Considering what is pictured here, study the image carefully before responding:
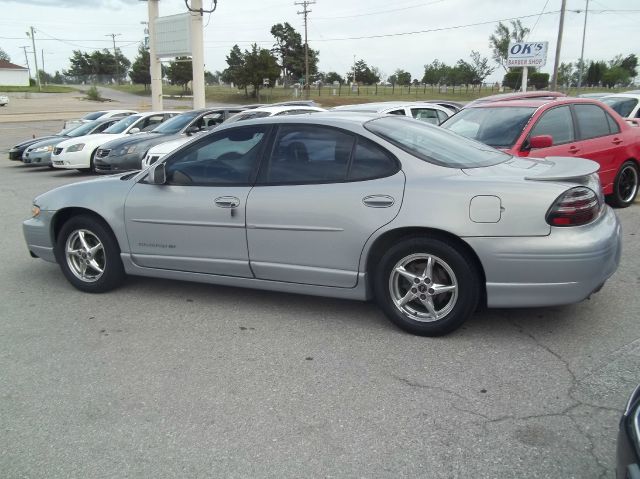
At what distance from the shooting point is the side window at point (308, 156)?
4305 millimetres

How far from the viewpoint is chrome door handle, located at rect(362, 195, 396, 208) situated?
4.02 m

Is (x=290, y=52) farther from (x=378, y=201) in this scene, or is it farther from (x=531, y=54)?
(x=378, y=201)

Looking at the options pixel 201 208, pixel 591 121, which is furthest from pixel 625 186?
pixel 201 208

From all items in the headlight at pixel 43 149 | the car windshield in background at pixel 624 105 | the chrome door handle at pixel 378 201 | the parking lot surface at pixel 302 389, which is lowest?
the parking lot surface at pixel 302 389

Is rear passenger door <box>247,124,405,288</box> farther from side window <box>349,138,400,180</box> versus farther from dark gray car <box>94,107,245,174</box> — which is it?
dark gray car <box>94,107,245,174</box>

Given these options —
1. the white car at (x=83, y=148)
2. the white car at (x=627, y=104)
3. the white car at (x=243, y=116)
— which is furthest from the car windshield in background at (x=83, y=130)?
the white car at (x=627, y=104)

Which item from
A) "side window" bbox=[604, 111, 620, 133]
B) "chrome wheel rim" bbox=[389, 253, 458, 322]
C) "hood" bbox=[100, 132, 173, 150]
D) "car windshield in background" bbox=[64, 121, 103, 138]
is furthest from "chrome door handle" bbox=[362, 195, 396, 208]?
"car windshield in background" bbox=[64, 121, 103, 138]

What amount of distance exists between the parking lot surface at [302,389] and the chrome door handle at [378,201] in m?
0.93

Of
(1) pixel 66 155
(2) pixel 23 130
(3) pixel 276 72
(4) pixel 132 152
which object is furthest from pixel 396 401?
(3) pixel 276 72

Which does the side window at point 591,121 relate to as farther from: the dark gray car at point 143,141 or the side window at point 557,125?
the dark gray car at point 143,141

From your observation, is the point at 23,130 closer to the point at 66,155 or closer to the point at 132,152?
the point at 66,155

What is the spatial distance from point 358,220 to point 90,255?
262 cm

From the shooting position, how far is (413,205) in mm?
3941

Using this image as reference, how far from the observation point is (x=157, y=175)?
15.8 ft
